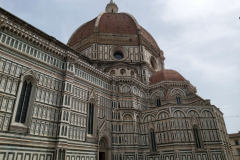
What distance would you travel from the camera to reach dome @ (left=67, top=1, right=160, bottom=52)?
3369 centimetres

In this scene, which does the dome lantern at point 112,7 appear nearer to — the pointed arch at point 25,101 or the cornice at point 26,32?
the cornice at point 26,32

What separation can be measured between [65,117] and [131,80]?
11.7 meters

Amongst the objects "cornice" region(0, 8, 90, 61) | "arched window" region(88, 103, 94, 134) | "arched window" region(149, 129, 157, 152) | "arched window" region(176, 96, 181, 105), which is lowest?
"arched window" region(149, 129, 157, 152)

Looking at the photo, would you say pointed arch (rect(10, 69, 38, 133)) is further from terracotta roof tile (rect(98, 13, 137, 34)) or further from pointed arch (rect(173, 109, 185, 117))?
terracotta roof tile (rect(98, 13, 137, 34))

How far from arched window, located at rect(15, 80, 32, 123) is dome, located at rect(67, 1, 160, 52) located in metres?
17.9

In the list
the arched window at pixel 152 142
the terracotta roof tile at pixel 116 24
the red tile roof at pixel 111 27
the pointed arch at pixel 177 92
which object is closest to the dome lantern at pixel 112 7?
the red tile roof at pixel 111 27

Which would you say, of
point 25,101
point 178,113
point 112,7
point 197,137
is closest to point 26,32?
point 25,101

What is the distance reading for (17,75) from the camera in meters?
16.1

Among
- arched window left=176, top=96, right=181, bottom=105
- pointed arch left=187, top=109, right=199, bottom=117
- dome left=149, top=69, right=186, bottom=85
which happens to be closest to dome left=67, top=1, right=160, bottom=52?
dome left=149, top=69, right=186, bottom=85

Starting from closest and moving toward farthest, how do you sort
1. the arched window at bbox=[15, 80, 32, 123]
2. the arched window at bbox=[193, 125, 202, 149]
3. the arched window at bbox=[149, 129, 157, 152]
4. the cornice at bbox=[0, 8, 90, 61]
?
1. the arched window at bbox=[15, 80, 32, 123]
2. the cornice at bbox=[0, 8, 90, 61]
3. the arched window at bbox=[193, 125, 202, 149]
4. the arched window at bbox=[149, 129, 157, 152]

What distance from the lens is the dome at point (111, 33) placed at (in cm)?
3369

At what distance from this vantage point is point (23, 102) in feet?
52.8

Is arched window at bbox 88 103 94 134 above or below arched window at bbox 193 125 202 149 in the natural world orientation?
above

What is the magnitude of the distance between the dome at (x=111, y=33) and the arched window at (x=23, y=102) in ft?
58.9
